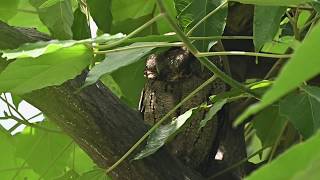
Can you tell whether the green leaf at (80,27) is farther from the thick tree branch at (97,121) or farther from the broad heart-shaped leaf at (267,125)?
the broad heart-shaped leaf at (267,125)

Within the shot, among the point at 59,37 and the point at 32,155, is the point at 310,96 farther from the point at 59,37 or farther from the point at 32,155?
the point at 32,155

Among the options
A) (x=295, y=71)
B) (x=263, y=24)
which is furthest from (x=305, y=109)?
(x=295, y=71)

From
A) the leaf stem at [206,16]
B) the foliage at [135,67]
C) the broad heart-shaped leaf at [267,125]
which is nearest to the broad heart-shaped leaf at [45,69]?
the foliage at [135,67]

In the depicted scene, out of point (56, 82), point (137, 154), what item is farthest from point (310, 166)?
point (137, 154)

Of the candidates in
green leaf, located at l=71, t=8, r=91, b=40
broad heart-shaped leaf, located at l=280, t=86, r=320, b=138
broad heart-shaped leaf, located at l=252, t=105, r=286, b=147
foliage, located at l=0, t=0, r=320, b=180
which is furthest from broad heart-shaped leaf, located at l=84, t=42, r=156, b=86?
broad heart-shaped leaf, located at l=252, t=105, r=286, b=147

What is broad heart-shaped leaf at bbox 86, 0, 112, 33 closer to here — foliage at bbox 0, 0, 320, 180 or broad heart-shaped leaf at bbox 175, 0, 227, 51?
foliage at bbox 0, 0, 320, 180

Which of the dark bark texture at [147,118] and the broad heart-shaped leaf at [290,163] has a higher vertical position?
the broad heart-shaped leaf at [290,163]

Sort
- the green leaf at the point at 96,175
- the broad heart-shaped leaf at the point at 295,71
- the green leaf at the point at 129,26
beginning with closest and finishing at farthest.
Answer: the broad heart-shaped leaf at the point at 295,71 → the green leaf at the point at 96,175 → the green leaf at the point at 129,26

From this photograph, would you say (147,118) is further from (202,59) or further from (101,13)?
(202,59)
